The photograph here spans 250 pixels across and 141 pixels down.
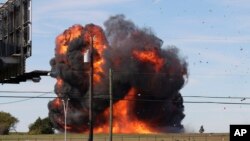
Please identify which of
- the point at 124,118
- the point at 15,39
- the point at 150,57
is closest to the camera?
the point at 15,39

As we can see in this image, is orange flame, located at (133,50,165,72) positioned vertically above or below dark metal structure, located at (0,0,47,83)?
above

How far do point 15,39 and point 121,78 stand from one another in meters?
89.5

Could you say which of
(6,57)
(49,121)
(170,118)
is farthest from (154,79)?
(6,57)

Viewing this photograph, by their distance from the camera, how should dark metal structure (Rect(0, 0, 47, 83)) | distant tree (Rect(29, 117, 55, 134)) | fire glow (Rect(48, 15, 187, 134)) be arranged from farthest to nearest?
1. distant tree (Rect(29, 117, 55, 134))
2. fire glow (Rect(48, 15, 187, 134))
3. dark metal structure (Rect(0, 0, 47, 83))

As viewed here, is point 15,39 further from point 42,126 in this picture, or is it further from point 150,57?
point 42,126

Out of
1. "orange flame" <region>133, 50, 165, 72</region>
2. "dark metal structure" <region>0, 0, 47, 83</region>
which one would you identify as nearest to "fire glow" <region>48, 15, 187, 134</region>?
"orange flame" <region>133, 50, 165, 72</region>

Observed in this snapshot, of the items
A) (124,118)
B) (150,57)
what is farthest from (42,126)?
(150,57)

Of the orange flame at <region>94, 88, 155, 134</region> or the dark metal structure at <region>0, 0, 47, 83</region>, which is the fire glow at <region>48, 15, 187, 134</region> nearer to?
the orange flame at <region>94, 88, 155, 134</region>

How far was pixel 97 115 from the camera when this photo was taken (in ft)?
Answer: 432

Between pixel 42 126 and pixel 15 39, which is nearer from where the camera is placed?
pixel 15 39

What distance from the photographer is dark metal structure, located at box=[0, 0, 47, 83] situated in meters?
38.2

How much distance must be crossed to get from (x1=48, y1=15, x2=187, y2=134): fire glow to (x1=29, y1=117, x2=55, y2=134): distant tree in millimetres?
10133

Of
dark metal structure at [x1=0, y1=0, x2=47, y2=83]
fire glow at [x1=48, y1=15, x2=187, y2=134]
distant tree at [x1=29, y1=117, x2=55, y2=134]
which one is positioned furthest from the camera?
distant tree at [x1=29, y1=117, x2=55, y2=134]

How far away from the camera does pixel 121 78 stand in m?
129
